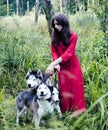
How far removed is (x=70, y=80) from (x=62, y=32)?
0.82 meters

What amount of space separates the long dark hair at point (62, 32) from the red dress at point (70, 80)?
0.24ft

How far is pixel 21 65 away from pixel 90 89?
2.05 meters

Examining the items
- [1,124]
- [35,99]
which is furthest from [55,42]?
[1,124]

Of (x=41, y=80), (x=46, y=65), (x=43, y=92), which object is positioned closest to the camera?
(x=43, y=92)

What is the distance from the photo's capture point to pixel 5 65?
304 inches

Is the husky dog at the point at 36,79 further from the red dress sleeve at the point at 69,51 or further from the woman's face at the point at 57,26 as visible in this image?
the woman's face at the point at 57,26

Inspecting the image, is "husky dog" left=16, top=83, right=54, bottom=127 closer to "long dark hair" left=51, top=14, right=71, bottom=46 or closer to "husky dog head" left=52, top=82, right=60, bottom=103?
"husky dog head" left=52, top=82, right=60, bottom=103

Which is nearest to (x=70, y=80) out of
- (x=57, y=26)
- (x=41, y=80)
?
(x=41, y=80)

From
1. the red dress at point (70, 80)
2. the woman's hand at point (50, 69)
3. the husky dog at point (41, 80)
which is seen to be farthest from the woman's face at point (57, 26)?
the husky dog at point (41, 80)

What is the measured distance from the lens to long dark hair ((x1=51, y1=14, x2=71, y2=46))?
540 centimetres

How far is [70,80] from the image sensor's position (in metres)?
5.84

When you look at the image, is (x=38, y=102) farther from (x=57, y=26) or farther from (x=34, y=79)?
(x=57, y=26)

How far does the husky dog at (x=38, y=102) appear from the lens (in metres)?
5.27

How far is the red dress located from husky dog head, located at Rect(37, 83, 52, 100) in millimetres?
570
